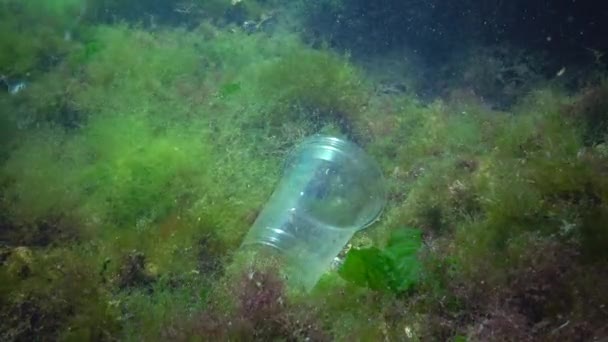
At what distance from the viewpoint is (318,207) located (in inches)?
162

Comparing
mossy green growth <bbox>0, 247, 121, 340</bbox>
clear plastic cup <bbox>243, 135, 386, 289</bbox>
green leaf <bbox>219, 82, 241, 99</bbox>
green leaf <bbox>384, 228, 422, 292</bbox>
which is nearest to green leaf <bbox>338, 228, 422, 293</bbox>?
green leaf <bbox>384, 228, 422, 292</bbox>

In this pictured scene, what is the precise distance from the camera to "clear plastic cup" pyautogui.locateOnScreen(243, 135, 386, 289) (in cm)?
394

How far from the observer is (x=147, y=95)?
696cm

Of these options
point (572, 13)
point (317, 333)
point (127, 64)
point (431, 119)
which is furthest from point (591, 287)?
point (127, 64)

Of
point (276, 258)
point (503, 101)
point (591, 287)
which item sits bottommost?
point (503, 101)

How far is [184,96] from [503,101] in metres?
5.30

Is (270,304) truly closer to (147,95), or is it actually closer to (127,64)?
(147,95)

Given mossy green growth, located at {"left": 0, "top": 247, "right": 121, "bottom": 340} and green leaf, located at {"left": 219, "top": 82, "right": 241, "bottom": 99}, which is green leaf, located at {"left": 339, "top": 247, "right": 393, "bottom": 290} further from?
green leaf, located at {"left": 219, "top": 82, "right": 241, "bottom": 99}

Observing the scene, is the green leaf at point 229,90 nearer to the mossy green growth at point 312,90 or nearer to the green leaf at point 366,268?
the mossy green growth at point 312,90

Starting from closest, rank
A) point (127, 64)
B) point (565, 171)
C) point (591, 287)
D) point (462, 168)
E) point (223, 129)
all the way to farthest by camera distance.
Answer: point (591, 287), point (565, 171), point (462, 168), point (223, 129), point (127, 64)

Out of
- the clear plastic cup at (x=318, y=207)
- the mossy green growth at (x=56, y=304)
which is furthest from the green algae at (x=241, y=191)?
the clear plastic cup at (x=318, y=207)

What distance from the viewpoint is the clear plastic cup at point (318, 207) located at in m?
3.94

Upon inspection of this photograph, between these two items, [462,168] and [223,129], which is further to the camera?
[223,129]

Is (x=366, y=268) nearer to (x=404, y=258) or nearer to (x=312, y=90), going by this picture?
(x=404, y=258)
